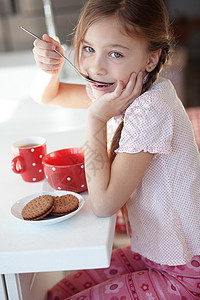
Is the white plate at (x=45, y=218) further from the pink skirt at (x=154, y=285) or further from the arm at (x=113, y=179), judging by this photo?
the pink skirt at (x=154, y=285)

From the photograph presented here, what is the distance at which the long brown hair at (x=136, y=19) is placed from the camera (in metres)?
0.81

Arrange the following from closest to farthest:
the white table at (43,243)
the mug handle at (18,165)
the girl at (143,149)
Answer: the white table at (43,243), the girl at (143,149), the mug handle at (18,165)

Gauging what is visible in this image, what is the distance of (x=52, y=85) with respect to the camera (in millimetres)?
1107

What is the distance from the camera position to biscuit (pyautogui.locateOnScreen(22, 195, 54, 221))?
755 mm

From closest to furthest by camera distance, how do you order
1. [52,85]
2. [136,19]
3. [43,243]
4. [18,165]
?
1. [43,243]
2. [136,19]
3. [18,165]
4. [52,85]

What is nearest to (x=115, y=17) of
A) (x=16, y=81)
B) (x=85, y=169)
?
(x=85, y=169)

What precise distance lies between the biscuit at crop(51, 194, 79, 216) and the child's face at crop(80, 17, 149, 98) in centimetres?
25

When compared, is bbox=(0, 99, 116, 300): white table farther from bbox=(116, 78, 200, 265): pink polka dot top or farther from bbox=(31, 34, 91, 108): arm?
bbox=(31, 34, 91, 108): arm

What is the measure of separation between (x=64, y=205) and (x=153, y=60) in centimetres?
36

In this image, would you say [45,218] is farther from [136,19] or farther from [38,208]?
[136,19]

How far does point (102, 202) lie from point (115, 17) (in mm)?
365

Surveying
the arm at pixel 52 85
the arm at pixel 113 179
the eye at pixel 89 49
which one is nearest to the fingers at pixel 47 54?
the arm at pixel 52 85

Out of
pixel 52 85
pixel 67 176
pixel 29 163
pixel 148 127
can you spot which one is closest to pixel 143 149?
pixel 148 127

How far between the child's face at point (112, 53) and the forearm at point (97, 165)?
9 cm
